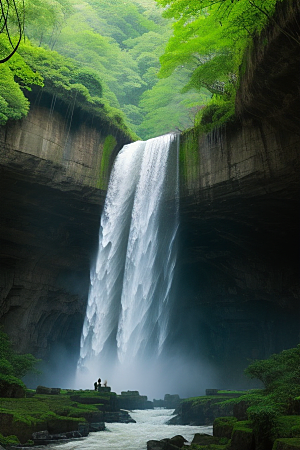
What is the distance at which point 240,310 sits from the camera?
927 inches

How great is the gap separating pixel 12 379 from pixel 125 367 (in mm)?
10432

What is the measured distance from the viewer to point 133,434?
10.6 m

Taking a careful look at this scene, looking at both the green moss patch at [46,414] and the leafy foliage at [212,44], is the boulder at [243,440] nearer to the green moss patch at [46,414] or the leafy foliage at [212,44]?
the green moss patch at [46,414]

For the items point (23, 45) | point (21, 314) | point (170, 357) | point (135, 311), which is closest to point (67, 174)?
point (23, 45)

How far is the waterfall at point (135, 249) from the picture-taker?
19.2 meters

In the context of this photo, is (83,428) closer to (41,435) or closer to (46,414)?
(46,414)

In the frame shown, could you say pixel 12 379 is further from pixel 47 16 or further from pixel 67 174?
pixel 47 16

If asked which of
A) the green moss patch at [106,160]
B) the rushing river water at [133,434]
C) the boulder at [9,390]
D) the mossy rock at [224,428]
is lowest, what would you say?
the rushing river water at [133,434]

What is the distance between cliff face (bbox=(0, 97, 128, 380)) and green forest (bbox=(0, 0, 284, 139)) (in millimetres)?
1107

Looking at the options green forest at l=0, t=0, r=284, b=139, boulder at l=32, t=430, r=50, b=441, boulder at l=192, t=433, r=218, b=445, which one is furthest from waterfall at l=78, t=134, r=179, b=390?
boulder at l=192, t=433, r=218, b=445

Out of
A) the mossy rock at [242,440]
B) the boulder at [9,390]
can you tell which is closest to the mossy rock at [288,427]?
the mossy rock at [242,440]

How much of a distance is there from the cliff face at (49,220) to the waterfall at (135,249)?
1.21m

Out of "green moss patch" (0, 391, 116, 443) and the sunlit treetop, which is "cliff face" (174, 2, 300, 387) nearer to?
the sunlit treetop

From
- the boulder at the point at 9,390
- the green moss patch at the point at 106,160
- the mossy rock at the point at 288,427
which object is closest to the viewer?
the mossy rock at the point at 288,427
